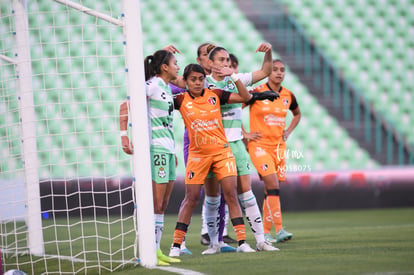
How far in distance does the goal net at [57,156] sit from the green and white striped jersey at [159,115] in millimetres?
498

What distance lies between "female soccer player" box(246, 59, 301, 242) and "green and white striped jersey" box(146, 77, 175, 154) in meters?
1.42

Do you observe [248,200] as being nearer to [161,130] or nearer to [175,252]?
[175,252]

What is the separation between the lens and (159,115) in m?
5.15

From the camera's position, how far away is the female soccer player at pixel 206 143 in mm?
5176

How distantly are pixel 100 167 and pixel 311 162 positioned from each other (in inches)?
169

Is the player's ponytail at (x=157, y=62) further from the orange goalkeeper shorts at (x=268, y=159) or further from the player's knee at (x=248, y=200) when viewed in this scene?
the orange goalkeeper shorts at (x=268, y=159)

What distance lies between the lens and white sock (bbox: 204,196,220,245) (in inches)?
221

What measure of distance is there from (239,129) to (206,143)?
0.61m

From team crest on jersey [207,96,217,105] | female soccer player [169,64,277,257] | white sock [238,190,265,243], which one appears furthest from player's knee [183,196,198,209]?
team crest on jersey [207,96,217,105]

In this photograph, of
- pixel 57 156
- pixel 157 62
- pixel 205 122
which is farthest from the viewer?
pixel 57 156

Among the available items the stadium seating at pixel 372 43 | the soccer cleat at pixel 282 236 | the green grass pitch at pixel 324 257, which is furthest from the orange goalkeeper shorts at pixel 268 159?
the stadium seating at pixel 372 43

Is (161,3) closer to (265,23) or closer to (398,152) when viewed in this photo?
(265,23)

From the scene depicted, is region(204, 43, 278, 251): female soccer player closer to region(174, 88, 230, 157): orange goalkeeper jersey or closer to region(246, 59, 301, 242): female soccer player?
region(174, 88, 230, 157): orange goalkeeper jersey

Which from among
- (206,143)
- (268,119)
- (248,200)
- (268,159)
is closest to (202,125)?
(206,143)
